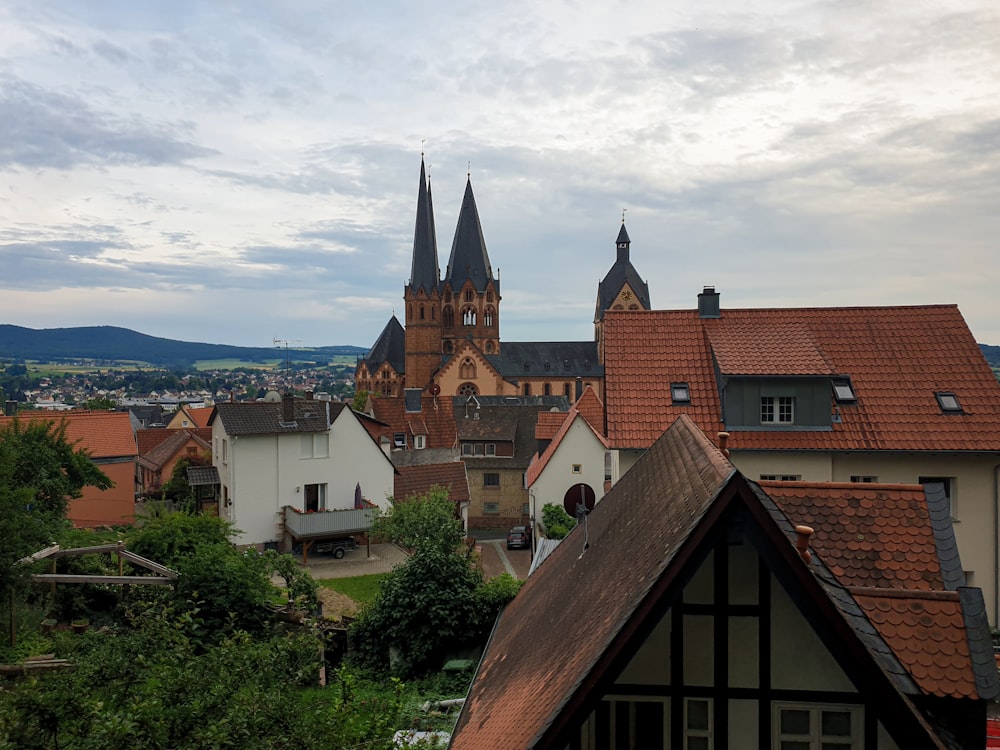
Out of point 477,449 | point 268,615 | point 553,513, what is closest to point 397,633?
point 268,615

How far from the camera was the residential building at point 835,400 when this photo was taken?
19094mm

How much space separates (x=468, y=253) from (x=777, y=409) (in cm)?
8577

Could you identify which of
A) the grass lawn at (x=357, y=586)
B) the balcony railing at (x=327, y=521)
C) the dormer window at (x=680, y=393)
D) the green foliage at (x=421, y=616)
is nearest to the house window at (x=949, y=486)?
the dormer window at (x=680, y=393)

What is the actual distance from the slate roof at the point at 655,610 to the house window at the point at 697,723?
2.53ft

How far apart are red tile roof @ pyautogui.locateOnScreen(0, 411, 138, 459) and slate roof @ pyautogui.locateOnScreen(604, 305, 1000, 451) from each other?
34.0m

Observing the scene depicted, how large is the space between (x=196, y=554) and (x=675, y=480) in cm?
1548

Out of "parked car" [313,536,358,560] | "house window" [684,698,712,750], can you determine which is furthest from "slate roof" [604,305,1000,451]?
"parked car" [313,536,358,560]

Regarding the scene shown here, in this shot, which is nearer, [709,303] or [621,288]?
[709,303]

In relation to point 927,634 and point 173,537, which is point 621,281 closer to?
point 173,537

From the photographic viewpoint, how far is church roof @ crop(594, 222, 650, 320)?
111 meters

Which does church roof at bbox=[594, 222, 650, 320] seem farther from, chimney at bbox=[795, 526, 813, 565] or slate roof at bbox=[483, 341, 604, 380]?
chimney at bbox=[795, 526, 813, 565]

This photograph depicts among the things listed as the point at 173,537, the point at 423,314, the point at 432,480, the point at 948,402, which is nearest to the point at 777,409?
the point at 948,402

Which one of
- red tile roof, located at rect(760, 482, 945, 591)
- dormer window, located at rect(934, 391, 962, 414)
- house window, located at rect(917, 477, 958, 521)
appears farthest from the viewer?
dormer window, located at rect(934, 391, 962, 414)

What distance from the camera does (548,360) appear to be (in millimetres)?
105438
